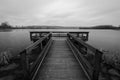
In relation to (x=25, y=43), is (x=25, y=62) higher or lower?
higher

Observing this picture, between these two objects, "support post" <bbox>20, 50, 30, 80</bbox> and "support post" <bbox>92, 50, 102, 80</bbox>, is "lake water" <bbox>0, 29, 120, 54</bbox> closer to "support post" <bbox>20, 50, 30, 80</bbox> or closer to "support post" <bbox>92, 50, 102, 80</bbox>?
"support post" <bbox>20, 50, 30, 80</bbox>

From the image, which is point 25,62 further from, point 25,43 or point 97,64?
point 25,43

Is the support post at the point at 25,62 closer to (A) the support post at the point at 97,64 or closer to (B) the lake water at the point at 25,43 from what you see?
(A) the support post at the point at 97,64

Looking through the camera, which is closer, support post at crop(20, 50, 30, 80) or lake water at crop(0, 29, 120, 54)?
support post at crop(20, 50, 30, 80)

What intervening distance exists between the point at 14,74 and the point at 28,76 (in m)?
3.93

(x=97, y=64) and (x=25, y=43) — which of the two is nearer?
(x=97, y=64)

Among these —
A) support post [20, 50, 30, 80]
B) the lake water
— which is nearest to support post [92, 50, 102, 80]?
support post [20, 50, 30, 80]

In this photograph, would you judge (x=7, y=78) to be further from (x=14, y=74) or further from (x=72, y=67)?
(x=72, y=67)

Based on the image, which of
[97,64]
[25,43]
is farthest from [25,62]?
[25,43]

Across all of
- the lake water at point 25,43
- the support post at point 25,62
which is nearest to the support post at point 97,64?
the support post at point 25,62

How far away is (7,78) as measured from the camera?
4.37 m

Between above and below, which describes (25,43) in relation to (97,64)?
below

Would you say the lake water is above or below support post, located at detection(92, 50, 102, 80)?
below

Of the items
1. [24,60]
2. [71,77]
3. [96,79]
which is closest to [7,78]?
[24,60]
